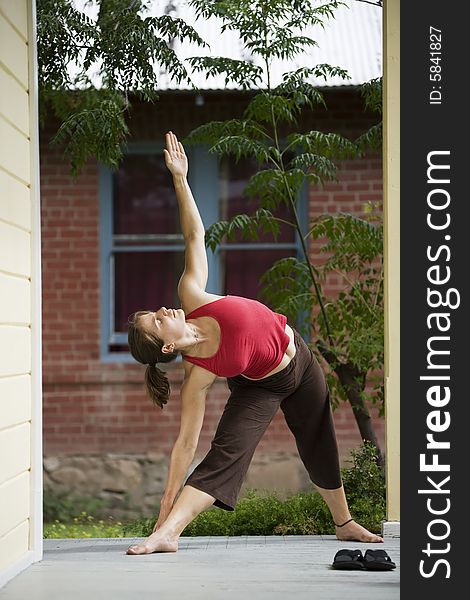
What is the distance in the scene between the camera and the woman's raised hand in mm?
4141

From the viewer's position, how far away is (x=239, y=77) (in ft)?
18.0

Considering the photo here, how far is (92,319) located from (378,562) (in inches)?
134

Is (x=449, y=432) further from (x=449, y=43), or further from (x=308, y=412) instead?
(x=308, y=412)

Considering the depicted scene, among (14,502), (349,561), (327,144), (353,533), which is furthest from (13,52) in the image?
(353,533)

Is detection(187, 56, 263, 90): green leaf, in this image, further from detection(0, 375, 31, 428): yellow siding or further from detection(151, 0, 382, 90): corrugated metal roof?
detection(0, 375, 31, 428): yellow siding

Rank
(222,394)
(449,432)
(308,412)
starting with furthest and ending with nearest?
1. (222,394)
2. (308,412)
3. (449,432)

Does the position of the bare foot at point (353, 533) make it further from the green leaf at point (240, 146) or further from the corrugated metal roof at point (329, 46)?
the corrugated metal roof at point (329, 46)

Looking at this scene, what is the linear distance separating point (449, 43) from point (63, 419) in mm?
4366

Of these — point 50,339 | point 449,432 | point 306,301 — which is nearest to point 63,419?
point 50,339

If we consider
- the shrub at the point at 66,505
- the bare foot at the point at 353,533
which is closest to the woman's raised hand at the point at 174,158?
the bare foot at the point at 353,533

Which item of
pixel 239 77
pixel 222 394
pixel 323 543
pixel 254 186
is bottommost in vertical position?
pixel 323 543

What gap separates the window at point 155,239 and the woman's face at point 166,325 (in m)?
2.58

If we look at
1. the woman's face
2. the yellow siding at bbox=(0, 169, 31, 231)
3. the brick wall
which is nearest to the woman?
the woman's face

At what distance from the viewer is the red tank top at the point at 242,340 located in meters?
3.98
